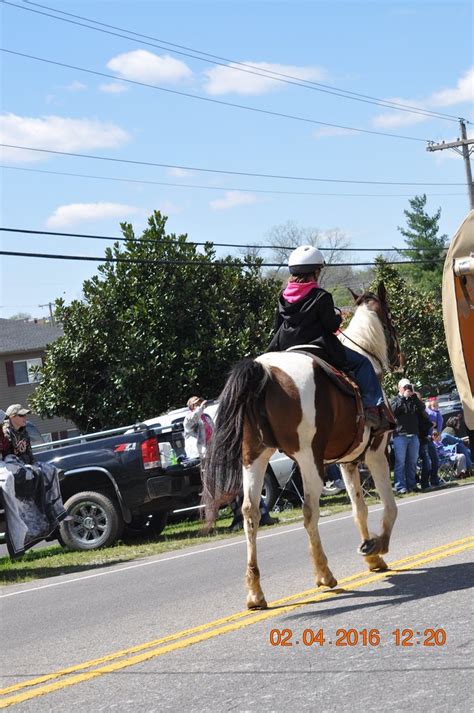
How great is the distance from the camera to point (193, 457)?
1554 cm

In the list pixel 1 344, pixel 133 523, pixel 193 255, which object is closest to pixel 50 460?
pixel 133 523

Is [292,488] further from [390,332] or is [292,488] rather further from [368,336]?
[368,336]

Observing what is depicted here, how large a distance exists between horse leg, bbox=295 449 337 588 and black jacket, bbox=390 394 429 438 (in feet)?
36.4

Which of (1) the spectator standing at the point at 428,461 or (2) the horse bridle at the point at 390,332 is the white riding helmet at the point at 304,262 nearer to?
(2) the horse bridle at the point at 390,332

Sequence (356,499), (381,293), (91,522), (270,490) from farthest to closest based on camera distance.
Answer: (270,490) → (91,522) → (381,293) → (356,499)

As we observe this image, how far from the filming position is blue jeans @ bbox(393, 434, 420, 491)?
746 inches

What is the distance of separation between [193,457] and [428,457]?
6.00 metres

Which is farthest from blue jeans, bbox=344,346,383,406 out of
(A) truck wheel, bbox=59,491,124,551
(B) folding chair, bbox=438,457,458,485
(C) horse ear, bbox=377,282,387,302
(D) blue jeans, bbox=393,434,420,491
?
(B) folding chair, bbox=438,457,458,485

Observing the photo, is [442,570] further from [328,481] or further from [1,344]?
[1,344]

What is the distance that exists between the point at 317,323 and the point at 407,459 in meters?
10.9

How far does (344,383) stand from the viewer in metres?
8.50

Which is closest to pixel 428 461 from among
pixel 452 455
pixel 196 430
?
pixel 452 455

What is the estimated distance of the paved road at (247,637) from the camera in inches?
212

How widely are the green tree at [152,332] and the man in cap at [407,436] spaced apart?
18.9ft
